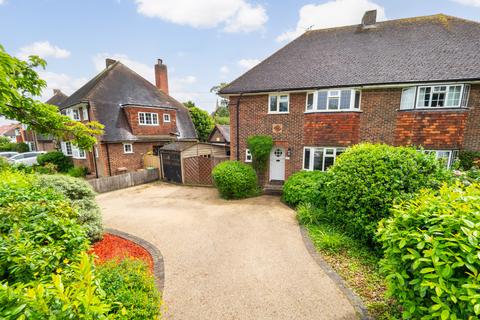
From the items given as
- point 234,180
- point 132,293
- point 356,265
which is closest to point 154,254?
point 132,293

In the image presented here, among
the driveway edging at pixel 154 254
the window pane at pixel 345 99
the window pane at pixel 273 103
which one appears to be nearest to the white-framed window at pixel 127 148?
the driveway edging at pixel 154 254

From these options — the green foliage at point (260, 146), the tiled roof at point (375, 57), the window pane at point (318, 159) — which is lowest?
the window pane at point (318, 159)

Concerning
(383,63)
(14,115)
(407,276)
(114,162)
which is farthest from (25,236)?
(114,162)

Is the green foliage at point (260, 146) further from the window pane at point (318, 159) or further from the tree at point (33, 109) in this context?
the tree at point (33, 109)

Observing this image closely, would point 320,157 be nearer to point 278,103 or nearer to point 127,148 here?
point 278,103

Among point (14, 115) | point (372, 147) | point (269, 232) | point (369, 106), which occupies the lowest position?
point (269, 232)

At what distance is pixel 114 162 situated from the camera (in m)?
15.5

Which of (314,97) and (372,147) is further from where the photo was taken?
(314,97)

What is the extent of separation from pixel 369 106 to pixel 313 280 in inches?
353

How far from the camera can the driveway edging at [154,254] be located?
172 inches

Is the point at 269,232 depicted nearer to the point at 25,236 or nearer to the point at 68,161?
the point at 25,236

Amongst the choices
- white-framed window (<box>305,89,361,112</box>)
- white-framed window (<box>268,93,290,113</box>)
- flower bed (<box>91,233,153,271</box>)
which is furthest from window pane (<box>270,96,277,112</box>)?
flower bed (<box>91,233,153,271</box>)

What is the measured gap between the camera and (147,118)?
17531mm

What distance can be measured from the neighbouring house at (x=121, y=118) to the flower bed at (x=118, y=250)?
36.0ft
